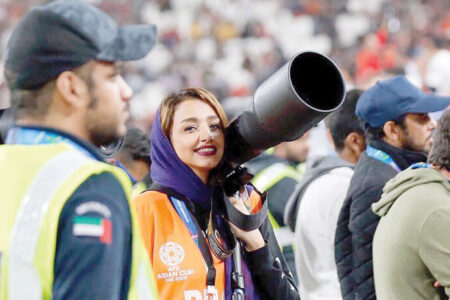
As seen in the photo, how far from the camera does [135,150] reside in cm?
448

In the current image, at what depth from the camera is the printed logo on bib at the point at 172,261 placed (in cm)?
259

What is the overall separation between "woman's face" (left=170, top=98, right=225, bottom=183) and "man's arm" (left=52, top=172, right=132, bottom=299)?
3.74 feet

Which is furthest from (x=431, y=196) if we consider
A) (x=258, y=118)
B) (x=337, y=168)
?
(x=337, y=168)

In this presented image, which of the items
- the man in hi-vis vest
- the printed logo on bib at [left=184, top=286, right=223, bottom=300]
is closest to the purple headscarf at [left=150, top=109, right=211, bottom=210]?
the printed logo on bib at [left=184, top=286, right=223, bottom=300]

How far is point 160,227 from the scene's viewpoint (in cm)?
268

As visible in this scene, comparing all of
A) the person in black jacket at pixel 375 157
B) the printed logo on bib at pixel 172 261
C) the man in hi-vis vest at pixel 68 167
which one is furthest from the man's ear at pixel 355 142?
the man in hi-vis vest at pixel 68 167

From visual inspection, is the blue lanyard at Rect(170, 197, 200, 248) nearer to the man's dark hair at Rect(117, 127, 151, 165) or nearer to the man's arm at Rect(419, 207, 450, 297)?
the man's arm at Rect(419, 207, 450, 297)

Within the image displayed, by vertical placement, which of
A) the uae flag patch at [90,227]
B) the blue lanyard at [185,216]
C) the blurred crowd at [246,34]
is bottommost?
the uae flag patch at [90,227]

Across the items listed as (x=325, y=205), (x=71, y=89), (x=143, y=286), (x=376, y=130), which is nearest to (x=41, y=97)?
(x=71, y=89)

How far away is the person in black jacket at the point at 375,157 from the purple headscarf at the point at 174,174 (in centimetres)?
90

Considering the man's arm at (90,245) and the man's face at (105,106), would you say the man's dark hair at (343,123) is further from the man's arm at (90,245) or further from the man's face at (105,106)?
the man's arm at (90,245)

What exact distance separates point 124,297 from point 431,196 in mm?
1442

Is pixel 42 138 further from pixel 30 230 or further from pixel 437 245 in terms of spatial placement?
pixel 437 245

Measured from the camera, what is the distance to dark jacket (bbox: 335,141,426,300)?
340 centimetres
